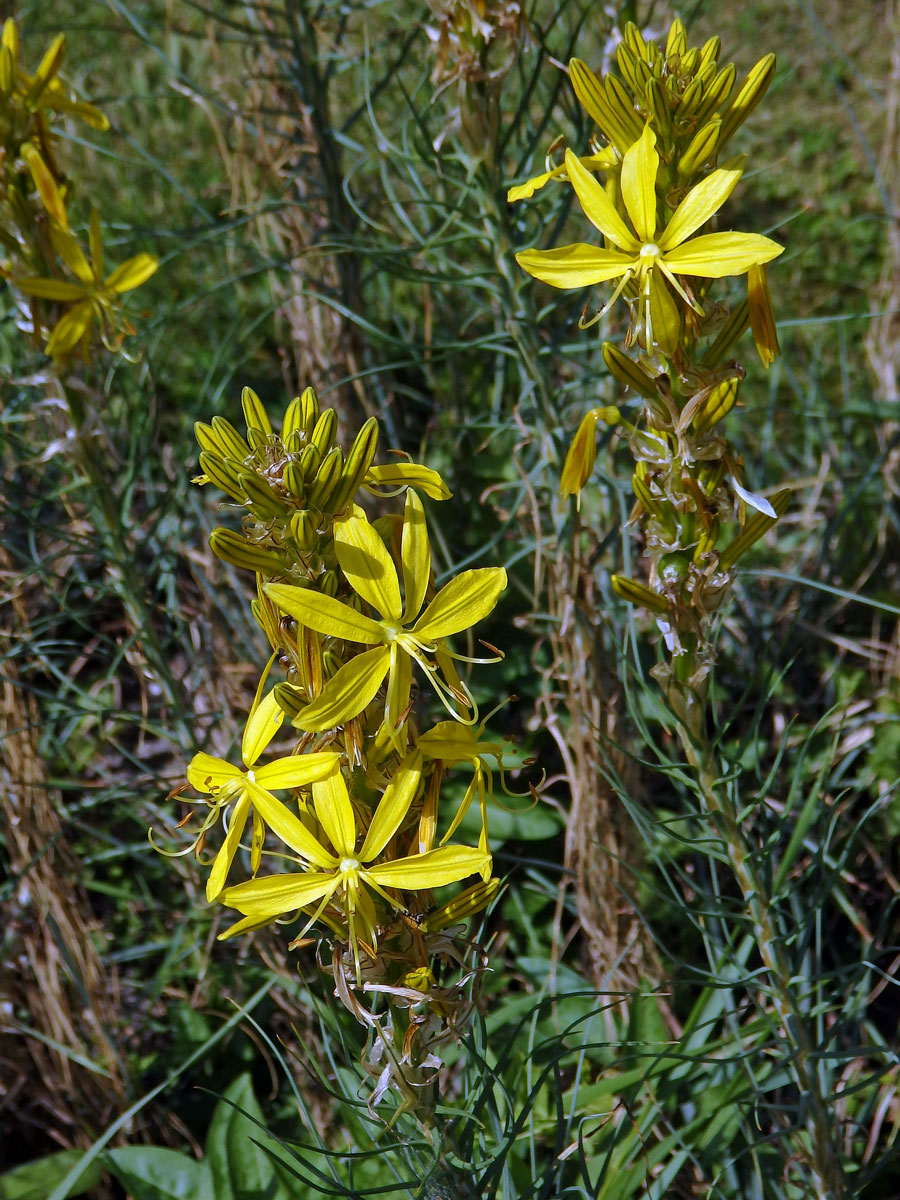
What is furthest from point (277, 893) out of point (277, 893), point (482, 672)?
point (482, 672)

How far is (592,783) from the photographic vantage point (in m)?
1.67

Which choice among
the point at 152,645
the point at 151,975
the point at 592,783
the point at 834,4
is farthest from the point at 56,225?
the point at 834,4

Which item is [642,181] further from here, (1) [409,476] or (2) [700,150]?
(1) [409,476]

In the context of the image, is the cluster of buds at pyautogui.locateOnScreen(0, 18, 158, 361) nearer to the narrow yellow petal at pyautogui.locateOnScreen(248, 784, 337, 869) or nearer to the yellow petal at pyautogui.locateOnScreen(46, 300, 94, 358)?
the yellow petal at pyautogui.locateOnScreen(46, 300, 94, 358)

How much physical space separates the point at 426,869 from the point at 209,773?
7.9 inches

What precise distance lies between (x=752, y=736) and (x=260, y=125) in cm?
154

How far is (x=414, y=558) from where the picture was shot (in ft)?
2.56

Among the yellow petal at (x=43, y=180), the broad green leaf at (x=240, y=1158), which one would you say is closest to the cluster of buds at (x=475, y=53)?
the yellow petal at (x=43, y=180)

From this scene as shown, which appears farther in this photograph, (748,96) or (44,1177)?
Answer: (44,1177)

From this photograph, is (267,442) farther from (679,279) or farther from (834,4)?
(834,4)

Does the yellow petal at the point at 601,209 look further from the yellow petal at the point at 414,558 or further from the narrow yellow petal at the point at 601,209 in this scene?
the yellow petal at the point at 414,558

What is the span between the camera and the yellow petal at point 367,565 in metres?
0.75

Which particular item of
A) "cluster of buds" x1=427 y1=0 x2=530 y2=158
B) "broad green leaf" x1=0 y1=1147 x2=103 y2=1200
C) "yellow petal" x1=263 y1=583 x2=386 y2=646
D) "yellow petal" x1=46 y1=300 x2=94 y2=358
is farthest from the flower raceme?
"broad green leaf" x1=0 y1=1147 x2=103 y2=1200

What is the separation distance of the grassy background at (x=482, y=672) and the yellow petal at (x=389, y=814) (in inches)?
14.4
